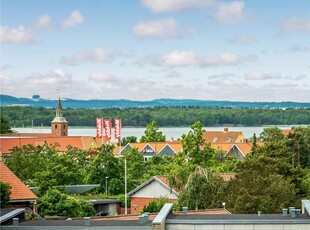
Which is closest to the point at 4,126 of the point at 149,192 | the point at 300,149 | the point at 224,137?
the point at 300,149

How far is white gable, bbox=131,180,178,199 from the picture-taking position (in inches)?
1849

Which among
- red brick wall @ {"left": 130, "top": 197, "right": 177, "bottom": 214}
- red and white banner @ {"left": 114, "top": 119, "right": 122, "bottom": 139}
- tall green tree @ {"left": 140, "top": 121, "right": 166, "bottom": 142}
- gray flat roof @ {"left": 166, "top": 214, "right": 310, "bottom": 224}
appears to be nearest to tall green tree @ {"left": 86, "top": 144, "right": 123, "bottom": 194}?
red brick wall @ {"left": 130, "top": 197, "right": 177, "bottom": 214}

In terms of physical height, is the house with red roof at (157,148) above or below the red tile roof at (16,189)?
below

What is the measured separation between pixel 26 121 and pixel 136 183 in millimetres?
119341

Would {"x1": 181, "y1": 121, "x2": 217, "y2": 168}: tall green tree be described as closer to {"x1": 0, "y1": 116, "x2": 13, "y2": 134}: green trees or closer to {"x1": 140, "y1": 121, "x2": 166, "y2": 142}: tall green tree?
{"x1": 0, "y1": 116, "x2": 13, "y2": 134}: green trees

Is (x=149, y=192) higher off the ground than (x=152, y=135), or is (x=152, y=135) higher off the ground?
(x=152, y=135)

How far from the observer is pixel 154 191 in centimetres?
4753

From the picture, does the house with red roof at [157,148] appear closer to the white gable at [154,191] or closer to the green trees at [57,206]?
the white gable at [154,191]

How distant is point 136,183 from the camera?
57.8m

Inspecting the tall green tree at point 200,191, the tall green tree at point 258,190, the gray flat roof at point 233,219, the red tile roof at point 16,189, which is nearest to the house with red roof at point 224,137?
the tall green tree at point 200,191

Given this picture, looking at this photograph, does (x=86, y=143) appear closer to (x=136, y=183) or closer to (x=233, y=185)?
(x=136, y=183)

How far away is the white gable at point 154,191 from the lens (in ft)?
154

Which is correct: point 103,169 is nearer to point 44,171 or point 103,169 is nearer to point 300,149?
point 44,171

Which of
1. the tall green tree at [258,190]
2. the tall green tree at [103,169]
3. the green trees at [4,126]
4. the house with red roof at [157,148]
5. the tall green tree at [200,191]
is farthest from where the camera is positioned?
the house with red roof at [157,148]
